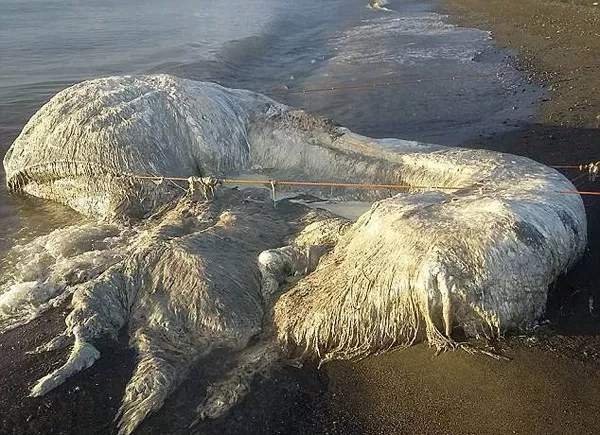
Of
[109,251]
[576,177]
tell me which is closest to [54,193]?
[109,251]

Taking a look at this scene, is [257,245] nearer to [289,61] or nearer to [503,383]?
[503,383]

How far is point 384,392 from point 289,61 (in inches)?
541

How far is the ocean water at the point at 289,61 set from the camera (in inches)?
415

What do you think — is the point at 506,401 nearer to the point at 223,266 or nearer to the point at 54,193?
the point at 223,266

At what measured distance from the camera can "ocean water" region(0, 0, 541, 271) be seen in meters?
10.5

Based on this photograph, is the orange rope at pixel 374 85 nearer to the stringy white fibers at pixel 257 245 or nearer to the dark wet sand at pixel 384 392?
the stringy white fibers at pixel 257 245

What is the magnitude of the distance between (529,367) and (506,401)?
391mm

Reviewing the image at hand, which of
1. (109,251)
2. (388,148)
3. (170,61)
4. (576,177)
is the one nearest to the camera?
(109,251)

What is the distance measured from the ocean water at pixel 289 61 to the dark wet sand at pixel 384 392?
253 cm

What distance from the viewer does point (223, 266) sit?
523 cm

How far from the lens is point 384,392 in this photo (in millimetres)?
4266

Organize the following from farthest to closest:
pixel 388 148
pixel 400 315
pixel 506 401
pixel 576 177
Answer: pixel 576 177
pixel 388 148
pixel 400 315
pixel 506 401

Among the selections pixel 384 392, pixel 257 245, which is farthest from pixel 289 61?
pixel 384 392

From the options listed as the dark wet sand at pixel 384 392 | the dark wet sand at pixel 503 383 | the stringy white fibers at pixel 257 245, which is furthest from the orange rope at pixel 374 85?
the dark wet sand at pixel 384 392
